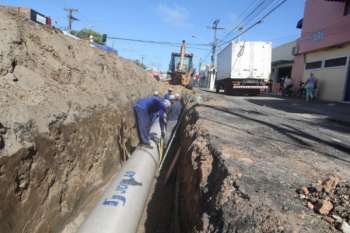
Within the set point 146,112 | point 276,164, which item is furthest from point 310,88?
point 276,164

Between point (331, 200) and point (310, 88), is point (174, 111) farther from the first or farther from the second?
point (310, 88)

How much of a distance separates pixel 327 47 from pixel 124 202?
56.9 feet

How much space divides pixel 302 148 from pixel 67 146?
372cm

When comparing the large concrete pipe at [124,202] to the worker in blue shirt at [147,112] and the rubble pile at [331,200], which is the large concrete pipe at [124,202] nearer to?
the worker in blue shirt at [147,112]

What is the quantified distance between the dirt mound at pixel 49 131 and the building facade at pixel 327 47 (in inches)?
550

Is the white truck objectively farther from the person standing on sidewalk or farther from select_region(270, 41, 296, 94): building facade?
select_region(270, 41, 296, 94): building facade

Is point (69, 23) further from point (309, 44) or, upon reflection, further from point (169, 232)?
point (169, 232)

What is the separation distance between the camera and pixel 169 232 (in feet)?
17.0

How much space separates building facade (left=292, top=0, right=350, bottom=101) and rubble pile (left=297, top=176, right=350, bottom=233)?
15437mm

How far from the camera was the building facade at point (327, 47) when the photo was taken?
54.1 feet

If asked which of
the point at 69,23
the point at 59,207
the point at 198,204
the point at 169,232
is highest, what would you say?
the point at 69,23

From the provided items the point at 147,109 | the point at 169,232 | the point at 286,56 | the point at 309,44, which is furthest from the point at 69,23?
the point at 169,232

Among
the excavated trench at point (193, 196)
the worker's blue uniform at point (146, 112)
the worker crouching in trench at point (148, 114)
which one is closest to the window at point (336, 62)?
the worker crouching in trench at point (148, 114)

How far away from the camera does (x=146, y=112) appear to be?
723 cm
